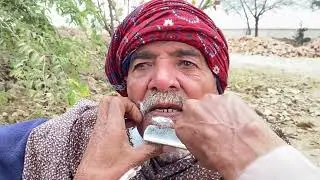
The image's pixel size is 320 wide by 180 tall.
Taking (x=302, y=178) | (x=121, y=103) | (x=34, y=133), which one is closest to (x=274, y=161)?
(x=302, y=178)

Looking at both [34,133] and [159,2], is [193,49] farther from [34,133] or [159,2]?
[34,133]

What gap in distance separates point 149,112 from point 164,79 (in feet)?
0.51

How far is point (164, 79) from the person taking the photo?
75.2 inches

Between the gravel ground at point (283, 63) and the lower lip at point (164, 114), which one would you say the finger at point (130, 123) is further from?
the gravel ground at point (283, 63)

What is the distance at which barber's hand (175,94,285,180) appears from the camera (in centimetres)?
107

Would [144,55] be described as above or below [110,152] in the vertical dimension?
above

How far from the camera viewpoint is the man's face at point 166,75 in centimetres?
189

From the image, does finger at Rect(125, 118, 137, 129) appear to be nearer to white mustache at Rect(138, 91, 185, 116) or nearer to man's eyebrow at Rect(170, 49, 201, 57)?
white mustache at Rect(138, 91, 185, 116)

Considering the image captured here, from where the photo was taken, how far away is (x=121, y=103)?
5.41 ft

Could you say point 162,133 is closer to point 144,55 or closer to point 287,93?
point 144,55

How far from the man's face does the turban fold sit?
3 cm

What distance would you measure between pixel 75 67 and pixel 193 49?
1.48 metres

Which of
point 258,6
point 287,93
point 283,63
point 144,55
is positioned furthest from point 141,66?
point 258,6

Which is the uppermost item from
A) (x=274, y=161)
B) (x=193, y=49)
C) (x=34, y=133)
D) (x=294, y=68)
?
(x=193, y=49)
